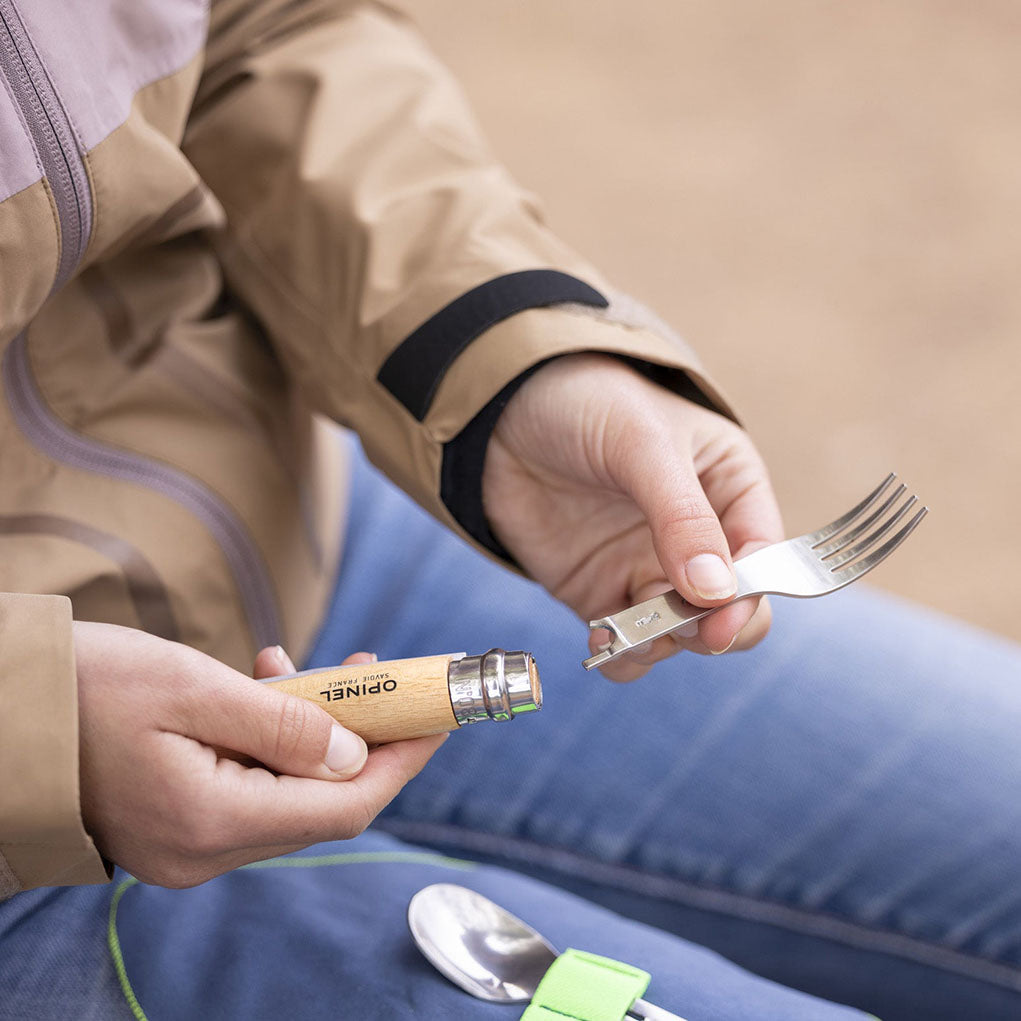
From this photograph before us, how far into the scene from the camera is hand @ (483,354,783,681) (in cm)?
59

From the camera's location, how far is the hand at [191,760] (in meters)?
0.49

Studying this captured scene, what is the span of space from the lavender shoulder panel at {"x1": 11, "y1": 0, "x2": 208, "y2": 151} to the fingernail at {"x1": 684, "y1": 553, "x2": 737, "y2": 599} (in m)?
0.37

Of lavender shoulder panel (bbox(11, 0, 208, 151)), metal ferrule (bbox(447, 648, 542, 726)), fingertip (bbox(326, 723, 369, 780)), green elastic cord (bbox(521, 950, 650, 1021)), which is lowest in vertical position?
green elastic cord (bbox(521, 950, 650, 1021))

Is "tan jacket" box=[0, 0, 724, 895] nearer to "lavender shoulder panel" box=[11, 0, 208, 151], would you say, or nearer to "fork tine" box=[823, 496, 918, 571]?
"lavender shoulder panel" box=[11, 0, 208, 151]

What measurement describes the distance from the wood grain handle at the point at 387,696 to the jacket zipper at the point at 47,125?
0.85 ft

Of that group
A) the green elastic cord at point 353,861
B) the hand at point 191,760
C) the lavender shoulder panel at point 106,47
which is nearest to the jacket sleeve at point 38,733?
the hand at point 191,760

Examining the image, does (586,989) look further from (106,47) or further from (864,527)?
(106,47)

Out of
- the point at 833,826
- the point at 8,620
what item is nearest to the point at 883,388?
the point at 833,826

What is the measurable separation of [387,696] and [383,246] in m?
0.31

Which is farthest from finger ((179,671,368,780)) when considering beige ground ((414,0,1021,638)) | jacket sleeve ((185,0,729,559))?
beige ground ((414,0,1021,638))

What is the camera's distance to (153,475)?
682 millimetres

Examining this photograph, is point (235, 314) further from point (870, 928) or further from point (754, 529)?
point (870, 928)

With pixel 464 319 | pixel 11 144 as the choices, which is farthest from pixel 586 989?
pixel 11 144

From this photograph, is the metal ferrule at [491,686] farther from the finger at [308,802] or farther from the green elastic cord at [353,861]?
the green elastic cord at [353,861]
